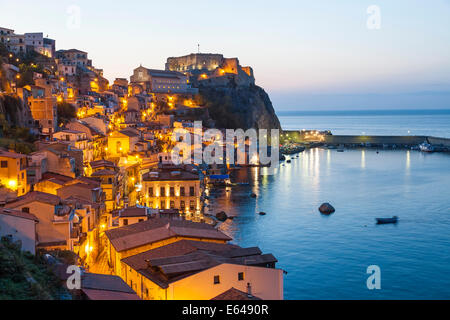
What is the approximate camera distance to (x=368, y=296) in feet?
50.9

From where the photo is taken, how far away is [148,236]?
13.2 m

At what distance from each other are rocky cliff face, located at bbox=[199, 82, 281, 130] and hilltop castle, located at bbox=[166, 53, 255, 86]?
4.31 feet

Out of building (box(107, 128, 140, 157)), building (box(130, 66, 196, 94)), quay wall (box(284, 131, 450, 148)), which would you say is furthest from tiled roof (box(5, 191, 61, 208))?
quay wall (box(284, 131, 450, 148))

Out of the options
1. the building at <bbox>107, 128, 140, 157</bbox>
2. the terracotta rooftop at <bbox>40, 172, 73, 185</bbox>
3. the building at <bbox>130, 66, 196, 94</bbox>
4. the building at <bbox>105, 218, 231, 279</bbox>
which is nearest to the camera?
the building at <bbox>105, 218, 231, 279</bbox>

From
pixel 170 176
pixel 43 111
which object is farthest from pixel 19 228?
pixel 43 111

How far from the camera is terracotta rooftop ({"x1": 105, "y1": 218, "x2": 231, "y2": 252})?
12891 mm

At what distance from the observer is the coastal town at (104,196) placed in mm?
10023

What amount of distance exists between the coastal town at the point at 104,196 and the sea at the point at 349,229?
2.93 m

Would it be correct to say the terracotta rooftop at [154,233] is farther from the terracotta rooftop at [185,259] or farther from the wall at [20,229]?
the wall at [20,229]

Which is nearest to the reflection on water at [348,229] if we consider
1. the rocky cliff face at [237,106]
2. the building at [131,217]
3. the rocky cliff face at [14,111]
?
the building at [131,217]

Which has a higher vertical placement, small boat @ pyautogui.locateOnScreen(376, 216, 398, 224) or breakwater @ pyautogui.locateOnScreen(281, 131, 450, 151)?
breakwater @ pyautogui.locateOnScreen(281, 131, 450, 151)

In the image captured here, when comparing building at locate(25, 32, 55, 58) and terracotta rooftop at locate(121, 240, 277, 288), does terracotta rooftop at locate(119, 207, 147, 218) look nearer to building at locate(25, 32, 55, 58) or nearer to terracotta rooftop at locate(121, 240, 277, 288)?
terracotta rooftop at locate(121, 240, 277, 288)

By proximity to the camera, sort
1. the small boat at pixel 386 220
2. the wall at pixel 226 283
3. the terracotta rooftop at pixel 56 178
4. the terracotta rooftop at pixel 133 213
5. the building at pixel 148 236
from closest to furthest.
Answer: the wall at pixel 226 283 → the building at pixel 148 236 → the terracotta rooftop at pixel 133 213 → the terracotta rooftop at pixel 56 178 → the small boat at pixel 386 220

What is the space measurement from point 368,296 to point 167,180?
11.3 metres
